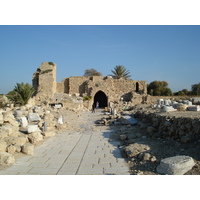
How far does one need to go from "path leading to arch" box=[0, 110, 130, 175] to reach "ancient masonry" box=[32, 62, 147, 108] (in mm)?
18298

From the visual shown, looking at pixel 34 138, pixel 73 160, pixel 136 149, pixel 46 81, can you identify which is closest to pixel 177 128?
pixel 136 149

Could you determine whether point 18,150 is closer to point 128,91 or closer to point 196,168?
point 196,168

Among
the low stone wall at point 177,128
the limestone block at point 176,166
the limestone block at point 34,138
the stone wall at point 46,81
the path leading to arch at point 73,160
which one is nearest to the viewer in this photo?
the limestone block at point 176,166

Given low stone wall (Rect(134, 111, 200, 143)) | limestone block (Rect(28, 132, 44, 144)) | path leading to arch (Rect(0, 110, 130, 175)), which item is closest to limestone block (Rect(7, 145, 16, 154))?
path leading to arch (Rect(0, 110, 130, 175))

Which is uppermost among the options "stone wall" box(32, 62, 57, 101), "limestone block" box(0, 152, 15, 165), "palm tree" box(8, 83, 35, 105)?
"stone wall" box(32, 62, 57, 101)

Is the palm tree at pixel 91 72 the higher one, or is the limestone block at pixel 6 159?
the palm tree at pixel 91 72

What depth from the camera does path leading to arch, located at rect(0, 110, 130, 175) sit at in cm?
426

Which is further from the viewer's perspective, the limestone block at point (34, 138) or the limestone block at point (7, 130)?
the limestone block at point (34, 138)

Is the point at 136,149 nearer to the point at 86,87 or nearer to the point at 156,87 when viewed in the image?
the point at 86,87

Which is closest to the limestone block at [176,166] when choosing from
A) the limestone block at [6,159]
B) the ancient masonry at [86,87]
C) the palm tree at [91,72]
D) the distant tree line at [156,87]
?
the limestone block at [6,159]

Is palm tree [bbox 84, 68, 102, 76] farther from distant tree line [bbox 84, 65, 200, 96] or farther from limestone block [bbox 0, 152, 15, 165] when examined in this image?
limestone block [bbox 0, 152, 15, 165]

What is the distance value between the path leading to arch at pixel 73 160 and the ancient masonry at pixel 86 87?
60.0ft

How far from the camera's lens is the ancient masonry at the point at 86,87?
2556cm

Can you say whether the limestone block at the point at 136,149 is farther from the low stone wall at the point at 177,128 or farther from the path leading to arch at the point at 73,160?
the low stone wall at the point at 177,128
